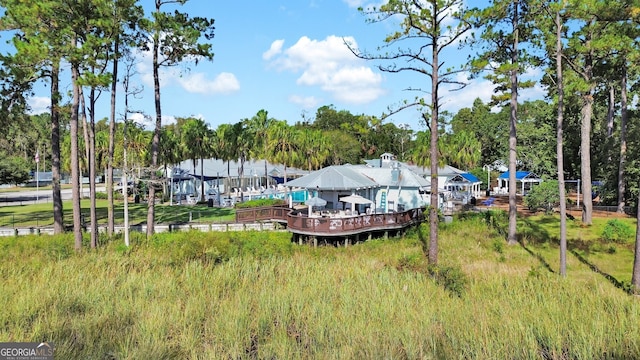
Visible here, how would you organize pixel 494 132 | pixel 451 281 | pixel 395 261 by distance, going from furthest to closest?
pixel 494 132 < pixel 395 261 < pixel 451 281

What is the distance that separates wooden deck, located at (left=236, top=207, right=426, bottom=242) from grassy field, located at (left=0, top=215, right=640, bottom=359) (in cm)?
504

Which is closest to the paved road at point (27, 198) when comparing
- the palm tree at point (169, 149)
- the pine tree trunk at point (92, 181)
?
the palm tree at point (169, 149)

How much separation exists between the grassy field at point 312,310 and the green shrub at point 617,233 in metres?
3.75

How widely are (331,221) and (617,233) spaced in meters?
14.2

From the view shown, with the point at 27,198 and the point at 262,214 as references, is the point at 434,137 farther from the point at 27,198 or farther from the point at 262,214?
the point at 27,198

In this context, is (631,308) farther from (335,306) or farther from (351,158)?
(351,158)

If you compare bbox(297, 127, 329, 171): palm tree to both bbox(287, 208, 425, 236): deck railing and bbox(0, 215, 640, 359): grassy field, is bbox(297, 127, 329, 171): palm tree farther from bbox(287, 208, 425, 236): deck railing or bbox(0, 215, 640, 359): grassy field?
bbox(0, 215, 640, 359): grassy field

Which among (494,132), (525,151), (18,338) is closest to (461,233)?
(18,338)

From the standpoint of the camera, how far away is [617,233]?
19.2 metres

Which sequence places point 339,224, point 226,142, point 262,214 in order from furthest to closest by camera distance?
point 226,142 → point 262,214 → point 339,224

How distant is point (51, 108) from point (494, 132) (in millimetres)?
56589

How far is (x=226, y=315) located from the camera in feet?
29.9

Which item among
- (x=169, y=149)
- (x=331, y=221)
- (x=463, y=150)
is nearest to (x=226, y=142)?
(x=169, y=149)

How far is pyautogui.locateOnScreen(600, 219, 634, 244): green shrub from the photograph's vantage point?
19.0 metres
